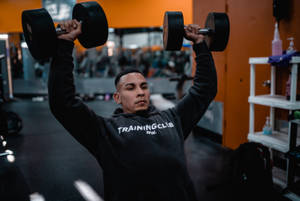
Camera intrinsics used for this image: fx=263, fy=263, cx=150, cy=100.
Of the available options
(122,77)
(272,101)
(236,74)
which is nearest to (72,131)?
(122,77)

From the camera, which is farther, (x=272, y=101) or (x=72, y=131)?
(x=272, y=101)

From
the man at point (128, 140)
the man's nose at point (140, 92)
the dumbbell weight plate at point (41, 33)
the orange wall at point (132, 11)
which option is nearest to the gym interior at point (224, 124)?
the dumbbell weight plate at point (41, 33)

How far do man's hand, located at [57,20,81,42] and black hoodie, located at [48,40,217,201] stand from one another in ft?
0.08

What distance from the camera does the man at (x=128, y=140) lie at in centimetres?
100

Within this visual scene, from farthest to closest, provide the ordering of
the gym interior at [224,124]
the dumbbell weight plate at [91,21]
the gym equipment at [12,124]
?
the gym equipment at [12,124] → the gym interior at [224,124] → the dumbbell weight plate at [91,21]

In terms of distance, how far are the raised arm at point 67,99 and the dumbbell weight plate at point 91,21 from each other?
2.2 inches

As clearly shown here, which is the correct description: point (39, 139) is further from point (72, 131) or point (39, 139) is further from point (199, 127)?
point (72, 131)

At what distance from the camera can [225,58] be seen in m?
3.31

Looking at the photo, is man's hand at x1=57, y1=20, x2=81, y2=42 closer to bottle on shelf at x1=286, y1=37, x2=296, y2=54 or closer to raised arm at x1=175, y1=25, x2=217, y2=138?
raised arm at x1=175, y1=25, x2=217, y2=138

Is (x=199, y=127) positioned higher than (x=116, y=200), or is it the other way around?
(x=116, y=200)

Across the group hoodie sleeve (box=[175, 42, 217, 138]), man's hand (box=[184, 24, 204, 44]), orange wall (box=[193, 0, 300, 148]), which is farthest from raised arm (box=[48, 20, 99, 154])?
orange wall (box=[193, 0, 300, 148])

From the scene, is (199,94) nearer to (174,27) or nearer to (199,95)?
(199,95)

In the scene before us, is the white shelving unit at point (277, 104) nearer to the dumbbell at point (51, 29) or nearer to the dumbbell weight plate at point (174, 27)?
the dumbbell weight plate at point (174, 27)

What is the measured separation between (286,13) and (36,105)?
6491mm
